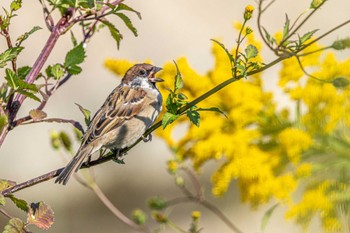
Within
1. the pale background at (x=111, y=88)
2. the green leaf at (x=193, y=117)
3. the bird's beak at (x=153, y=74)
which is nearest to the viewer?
the green leaf at (x=193, y=117)

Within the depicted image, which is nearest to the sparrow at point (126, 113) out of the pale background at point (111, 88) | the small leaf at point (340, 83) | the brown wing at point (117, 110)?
the brown wing at point (117, 110)

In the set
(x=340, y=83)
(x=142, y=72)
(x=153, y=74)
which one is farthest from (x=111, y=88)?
(x=340, y=83)

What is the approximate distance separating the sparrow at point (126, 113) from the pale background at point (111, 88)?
1.98 metres

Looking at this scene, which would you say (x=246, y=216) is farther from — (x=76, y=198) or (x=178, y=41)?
(x=178, y=41)

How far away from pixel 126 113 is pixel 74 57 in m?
1.79

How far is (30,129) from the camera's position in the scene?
7426mm

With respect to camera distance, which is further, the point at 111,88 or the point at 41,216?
the point at 111,88

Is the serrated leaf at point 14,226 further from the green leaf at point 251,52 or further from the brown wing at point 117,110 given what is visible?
the brown wing at point 117,110

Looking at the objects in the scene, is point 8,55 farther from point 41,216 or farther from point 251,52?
point 251,52

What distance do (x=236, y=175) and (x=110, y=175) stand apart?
4.24 m

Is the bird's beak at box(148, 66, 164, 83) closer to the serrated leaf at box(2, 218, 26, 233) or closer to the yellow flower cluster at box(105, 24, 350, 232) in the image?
the yellow flower cluster at box(105, 24, 350, 232)

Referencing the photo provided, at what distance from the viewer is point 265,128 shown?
115 inches

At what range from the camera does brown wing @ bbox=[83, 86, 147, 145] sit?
12.2 ft

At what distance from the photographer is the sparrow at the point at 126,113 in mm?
3448
